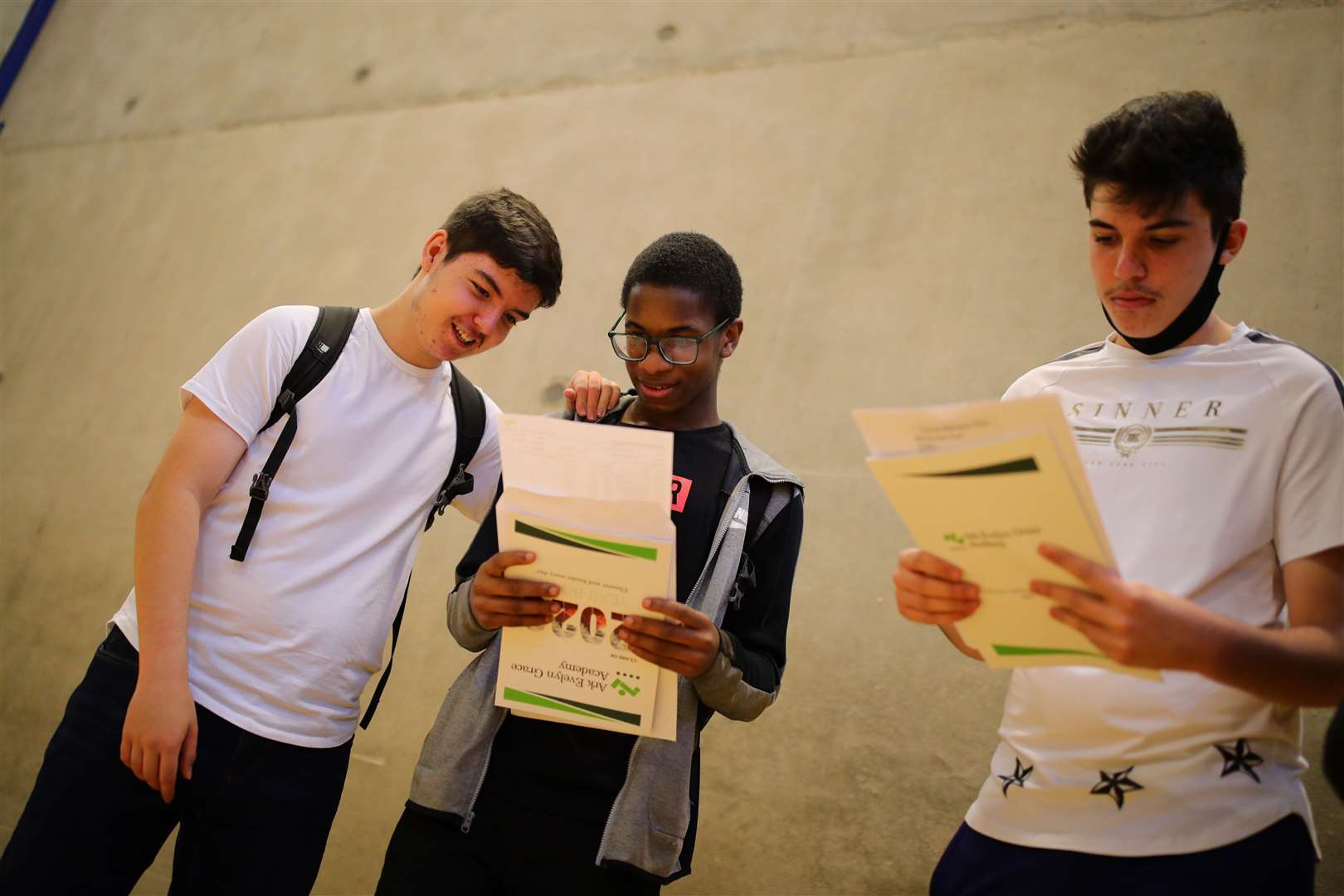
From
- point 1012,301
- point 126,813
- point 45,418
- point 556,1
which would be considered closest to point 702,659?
point 126,813

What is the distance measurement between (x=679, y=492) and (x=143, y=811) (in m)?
0.98

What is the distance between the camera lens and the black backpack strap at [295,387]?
1615mm

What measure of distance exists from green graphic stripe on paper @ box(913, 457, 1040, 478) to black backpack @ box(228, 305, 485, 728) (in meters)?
1.06

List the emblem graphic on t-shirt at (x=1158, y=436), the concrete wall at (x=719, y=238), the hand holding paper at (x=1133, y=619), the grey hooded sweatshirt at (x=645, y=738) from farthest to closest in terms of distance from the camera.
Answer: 1. the concrete wall at (x=719, y=238)
2. the grey hooded sweatshirt at (x=645, y=738)
3. the emblem graphic on t-shirt at (x=1158, y=436)
4. the hand holding paper at (x=1133, y=619)

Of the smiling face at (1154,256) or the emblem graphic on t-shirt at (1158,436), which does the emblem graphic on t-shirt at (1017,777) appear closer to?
the emblem graphic on t-shirt at (1158,436)

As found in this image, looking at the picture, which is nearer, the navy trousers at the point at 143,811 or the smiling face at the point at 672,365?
the navy trousers at the point at 143,811

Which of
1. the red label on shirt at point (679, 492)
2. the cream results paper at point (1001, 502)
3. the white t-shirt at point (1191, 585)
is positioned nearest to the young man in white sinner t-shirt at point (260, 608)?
the red label on shirt at point (679, 492)

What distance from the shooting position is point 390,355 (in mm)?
1801

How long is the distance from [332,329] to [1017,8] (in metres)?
2.09

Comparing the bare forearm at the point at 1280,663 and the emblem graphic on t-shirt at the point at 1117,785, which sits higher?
the bare forearm at the point at 1280,663

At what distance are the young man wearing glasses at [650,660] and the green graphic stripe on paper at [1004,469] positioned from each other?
1.49 ft

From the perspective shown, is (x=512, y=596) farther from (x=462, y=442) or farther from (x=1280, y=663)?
(x=1280, y=663)

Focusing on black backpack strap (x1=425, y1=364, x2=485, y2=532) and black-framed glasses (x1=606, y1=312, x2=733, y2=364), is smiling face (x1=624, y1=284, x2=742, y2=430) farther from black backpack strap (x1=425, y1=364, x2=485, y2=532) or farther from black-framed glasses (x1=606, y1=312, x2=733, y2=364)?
black backpack strap (x1=425, y1=364, x2=485, y2=532)

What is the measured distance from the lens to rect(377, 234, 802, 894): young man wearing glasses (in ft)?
4.62
